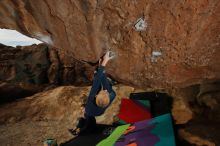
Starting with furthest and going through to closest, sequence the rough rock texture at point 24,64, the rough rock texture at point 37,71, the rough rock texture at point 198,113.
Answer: the rough rock texture at point 24,64 → the rough rock texture at point 37,71 → the rough rock texture at point 198,113

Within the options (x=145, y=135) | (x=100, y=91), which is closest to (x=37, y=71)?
(x=100, y=91)

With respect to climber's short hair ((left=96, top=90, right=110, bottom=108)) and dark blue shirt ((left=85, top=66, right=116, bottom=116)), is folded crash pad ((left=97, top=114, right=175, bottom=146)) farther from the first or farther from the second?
climber's short hair ((left=96, top=90, right=110, bottom=108))

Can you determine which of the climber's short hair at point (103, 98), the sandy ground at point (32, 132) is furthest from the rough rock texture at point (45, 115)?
the climber's short hair at point (103, 98)

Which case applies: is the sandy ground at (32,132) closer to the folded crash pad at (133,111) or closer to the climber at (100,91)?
the folded crash pad at (133,111)

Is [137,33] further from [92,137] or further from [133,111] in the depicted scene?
[133,111]

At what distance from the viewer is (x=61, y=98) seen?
6859 millimetres

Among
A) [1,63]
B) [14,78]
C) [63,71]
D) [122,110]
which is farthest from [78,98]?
[1,63]

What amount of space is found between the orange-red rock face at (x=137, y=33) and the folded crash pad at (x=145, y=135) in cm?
57

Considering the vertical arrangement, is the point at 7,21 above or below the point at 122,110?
above

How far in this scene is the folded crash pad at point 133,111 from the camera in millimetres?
5336

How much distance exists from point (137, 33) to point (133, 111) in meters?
2.81

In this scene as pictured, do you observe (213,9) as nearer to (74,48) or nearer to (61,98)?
(74,48)

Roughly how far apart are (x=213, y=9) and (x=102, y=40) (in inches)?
53.3

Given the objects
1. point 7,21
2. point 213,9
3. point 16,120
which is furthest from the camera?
point 16,120
